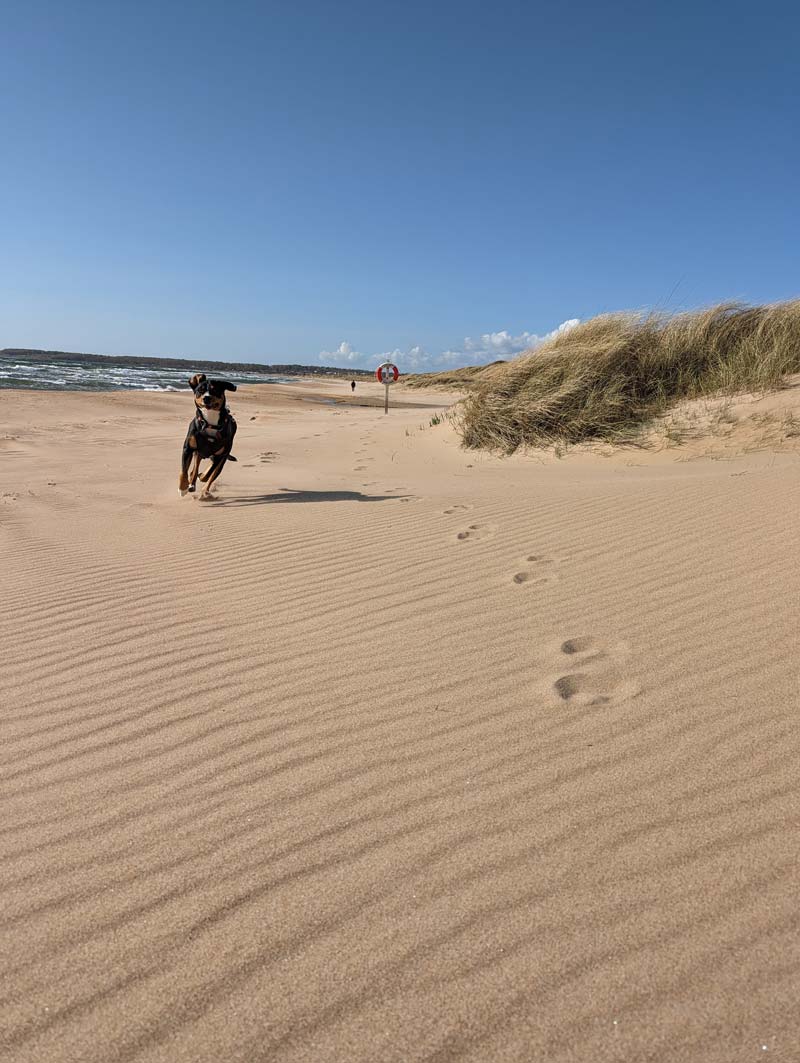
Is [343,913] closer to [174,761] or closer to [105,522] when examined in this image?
[174,761]

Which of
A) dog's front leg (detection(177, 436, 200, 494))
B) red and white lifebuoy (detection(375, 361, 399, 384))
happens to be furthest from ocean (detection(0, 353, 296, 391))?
dog's front leg (detection(177, 436, 200, 494))

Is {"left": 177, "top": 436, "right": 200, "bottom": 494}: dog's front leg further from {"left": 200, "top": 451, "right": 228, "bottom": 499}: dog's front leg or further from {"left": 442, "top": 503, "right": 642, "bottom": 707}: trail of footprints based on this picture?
{"left": 442, "top": 503, "right": 642, "bottom": 707}: trail of footprints

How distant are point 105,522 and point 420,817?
570 centimetres

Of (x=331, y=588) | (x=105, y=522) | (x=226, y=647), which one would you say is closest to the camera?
(x=226, y=647)

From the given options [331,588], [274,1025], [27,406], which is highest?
[27,406]

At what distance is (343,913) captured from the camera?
6.24 feet

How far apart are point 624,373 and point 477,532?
21.1 ft

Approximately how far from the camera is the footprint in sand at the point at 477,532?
5528 mm

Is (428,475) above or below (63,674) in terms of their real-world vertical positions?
above

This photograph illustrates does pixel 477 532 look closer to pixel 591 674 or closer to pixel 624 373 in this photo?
pixel 591 674

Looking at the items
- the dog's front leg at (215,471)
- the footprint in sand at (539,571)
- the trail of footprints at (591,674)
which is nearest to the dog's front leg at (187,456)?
the dog's front leg at (215,471)

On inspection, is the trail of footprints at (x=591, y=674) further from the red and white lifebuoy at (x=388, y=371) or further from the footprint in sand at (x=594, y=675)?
the red and white lifebuoy at (x=388, y=371)

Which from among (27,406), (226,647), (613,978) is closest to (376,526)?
(226,647)

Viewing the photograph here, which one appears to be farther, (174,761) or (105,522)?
(105,522)
